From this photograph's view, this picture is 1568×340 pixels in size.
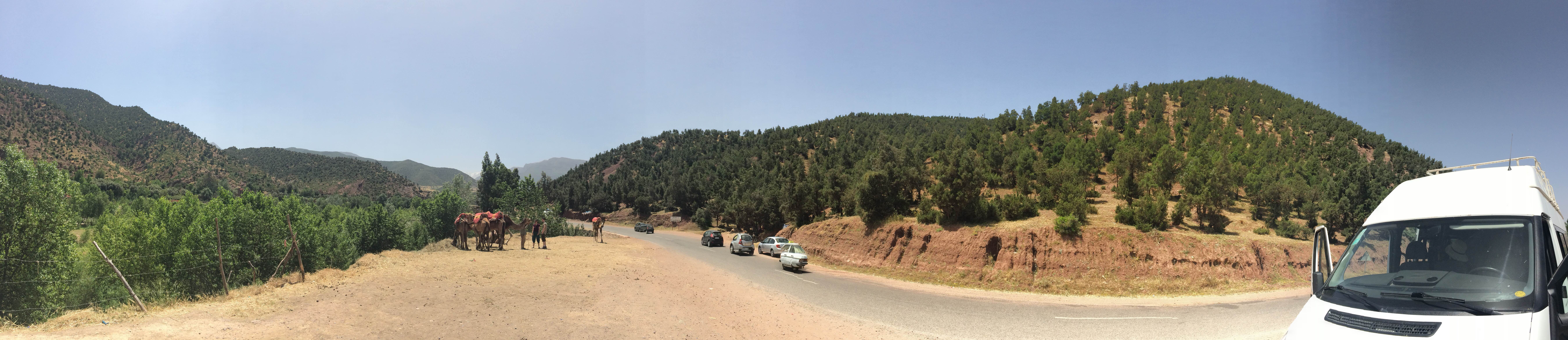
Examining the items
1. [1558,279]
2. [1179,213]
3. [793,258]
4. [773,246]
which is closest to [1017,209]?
[1179,213]

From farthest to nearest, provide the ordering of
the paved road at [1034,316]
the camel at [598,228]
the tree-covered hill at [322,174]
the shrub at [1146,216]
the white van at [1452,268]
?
1. the tree-covered hill at [322,174]
2. the camel at [598,228]
3. the shrub at [1146,216]
4. the paved road at [1034,316]
5. the white van at [1452,268]

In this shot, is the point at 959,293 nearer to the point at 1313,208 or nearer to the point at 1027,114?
the point at 1313,208

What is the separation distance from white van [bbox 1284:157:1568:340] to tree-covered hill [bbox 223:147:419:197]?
127708 mm

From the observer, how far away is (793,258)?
91.2ft

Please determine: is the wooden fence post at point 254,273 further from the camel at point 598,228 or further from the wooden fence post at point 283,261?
the camel at point 598,228

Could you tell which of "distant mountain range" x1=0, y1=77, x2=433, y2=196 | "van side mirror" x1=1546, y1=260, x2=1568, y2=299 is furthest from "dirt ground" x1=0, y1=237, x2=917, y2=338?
"distant mountain range" x1=0, y1=77, x2=433, y2=196

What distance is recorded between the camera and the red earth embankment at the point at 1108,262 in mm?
21250

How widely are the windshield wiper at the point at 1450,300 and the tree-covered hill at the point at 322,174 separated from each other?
128 metres

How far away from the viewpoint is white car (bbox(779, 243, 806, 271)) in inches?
1086

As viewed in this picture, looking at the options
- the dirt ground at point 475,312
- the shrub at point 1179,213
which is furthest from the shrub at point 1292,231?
the dirt ground at point 475,312

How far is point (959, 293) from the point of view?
67.8 ft

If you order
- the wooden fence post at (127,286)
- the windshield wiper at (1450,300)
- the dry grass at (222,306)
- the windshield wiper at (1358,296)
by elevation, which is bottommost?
the dry grass at (222,306)

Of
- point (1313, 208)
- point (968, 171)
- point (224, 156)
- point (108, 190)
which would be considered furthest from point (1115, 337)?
point (224, 156)

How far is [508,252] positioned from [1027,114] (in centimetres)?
5774
